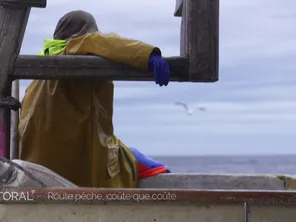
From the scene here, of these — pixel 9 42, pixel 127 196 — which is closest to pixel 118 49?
pixel 9 42

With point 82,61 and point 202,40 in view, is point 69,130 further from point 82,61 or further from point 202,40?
point 202,40

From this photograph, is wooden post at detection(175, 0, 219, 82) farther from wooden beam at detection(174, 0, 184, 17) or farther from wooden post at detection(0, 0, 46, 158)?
wooden post at detection(0, 0, 46, 158)

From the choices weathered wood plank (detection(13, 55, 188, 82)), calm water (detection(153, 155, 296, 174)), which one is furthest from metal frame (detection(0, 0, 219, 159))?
calm water (detection(153, 155, 296, 174))

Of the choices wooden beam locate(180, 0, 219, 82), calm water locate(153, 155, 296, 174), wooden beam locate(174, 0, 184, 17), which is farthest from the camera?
calm water locate(153, 155, 296, 174)

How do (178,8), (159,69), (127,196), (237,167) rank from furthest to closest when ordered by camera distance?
(237,167) → (178,8) → (159,69) → (127,196)

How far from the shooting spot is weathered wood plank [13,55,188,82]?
359 cm

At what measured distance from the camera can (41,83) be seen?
13.9 feet

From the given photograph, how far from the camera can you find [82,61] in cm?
360

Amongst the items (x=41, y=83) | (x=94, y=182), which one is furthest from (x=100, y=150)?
(x=41, y=83)

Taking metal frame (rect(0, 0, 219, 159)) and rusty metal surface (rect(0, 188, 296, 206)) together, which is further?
metal frame (rect(0, 0, 219, 159))

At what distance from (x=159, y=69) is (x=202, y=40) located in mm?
273

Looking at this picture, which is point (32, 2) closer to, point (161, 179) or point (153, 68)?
point (153, 68)

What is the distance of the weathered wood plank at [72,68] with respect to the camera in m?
3.59

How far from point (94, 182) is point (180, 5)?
1074 mm
